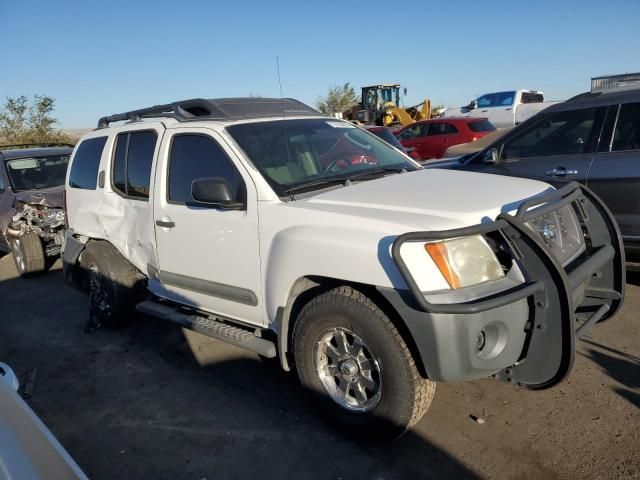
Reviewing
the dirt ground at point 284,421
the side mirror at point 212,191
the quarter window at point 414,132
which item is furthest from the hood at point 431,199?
the quarter window at point 414,132

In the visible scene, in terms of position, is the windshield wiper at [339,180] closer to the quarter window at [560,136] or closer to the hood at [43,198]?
the quarter window at [560,136]

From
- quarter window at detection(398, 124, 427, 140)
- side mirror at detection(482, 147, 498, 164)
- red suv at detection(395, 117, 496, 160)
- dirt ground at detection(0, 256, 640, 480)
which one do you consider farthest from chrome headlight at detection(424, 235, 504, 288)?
quarter window at detection(398, 124, 427, 140)

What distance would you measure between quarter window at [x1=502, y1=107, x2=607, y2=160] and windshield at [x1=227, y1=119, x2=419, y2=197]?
1.70 meters

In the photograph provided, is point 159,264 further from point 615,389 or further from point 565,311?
point 615,389

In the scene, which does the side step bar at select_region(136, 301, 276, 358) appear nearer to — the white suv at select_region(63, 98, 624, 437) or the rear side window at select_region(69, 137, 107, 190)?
the white suv at select_region(63, 98, 624, 437)

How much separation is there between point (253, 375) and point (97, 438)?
1149 millimetres

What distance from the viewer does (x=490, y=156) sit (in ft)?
17.7

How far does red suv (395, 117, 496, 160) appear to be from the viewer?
1496cm

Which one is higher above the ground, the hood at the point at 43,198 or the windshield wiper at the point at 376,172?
the windshield wiper at the point at 376,172

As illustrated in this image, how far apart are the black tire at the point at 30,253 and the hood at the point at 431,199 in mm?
5742

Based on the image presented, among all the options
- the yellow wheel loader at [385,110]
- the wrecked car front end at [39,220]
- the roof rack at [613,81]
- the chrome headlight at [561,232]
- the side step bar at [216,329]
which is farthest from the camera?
the yellow wheel loader at [385,110]

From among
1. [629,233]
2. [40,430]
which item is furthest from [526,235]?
[629,233]

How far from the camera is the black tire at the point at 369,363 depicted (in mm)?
2656

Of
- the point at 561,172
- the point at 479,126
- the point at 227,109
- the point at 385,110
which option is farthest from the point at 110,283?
the point at 385,110
